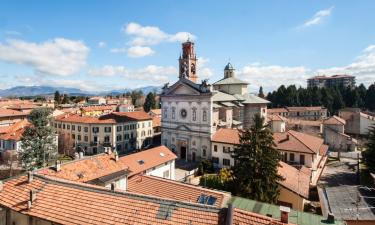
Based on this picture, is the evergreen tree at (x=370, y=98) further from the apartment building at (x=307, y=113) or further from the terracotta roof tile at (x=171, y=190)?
the terracotta roof tile at (x=171, y=190)

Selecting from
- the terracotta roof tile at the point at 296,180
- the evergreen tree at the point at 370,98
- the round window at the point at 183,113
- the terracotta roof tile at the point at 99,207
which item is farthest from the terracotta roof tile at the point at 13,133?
the evergreen tree at the point at 370,98

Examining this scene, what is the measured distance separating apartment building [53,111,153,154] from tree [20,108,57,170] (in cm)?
1489

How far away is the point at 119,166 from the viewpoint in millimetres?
21719

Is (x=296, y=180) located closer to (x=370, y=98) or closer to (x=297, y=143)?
(x=297, y=143)

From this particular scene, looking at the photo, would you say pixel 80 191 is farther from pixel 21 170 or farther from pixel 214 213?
pixel 21 170

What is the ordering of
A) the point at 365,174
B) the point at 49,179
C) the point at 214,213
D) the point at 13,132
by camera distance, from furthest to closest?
the point at 13,132 → the point at 365,174 → the point at 49,179 → the point at 214,213

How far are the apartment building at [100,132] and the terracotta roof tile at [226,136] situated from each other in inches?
774

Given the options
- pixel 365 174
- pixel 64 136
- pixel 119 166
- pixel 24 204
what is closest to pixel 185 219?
pixel 24 204

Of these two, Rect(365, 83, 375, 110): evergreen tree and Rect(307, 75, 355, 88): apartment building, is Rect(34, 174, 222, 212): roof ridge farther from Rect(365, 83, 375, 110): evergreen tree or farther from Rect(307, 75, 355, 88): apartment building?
Rect(307, 75, 355, 88): apartment building

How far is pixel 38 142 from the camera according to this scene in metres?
33.5

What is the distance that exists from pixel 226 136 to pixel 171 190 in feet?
70.6

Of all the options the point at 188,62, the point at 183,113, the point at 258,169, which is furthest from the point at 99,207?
the point at 188,62

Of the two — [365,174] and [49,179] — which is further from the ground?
[49,179]

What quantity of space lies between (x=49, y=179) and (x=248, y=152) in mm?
14630
